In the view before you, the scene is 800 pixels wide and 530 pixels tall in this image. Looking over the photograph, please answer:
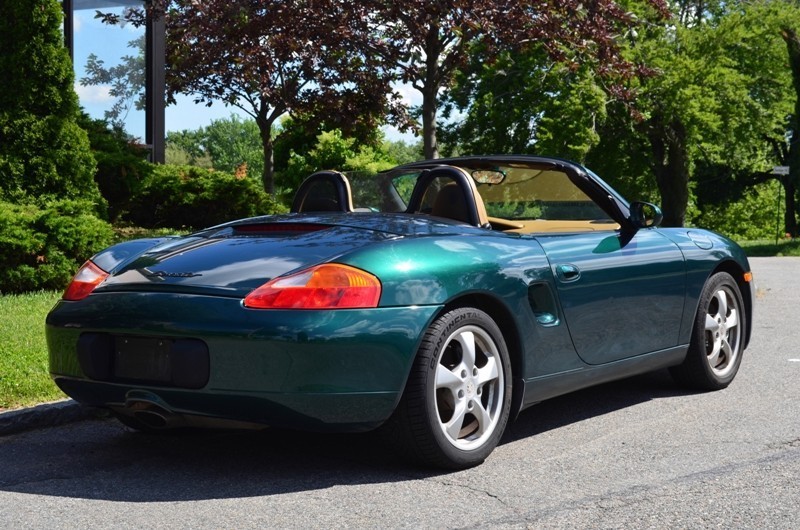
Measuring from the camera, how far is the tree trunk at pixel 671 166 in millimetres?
38500

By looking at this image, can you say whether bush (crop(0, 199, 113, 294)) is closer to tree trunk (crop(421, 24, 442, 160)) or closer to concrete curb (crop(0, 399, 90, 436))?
concrete curb (crop(0, 399, 90, 436))

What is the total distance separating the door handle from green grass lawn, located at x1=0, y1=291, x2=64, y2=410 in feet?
8.73

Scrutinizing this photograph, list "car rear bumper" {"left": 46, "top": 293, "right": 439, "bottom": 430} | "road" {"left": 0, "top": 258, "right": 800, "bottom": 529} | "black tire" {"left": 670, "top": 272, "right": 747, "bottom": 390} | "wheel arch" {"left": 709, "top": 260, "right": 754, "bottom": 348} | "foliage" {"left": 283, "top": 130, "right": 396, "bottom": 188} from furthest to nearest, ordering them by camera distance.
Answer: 1. "foliage" {"left": 283, "top": 130, "right": 396, "bottom": 188}
2. "wheel arch" {"left": 709, "top": 260, "right": 754, "bottom": 348}
3. "black tire" {"left": 670, "top": 272, "right": 747, "bottom": 390}
4. "car rear bumper" {"left": 46, "top": 293, "right": 439, "bottom": 430}
5. "road" {"left": 0, "top": 258, "right": 800, "bottom": 529}

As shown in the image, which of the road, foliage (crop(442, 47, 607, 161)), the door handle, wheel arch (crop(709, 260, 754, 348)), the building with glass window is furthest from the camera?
foliage (crop(442, 47, 607, 161))

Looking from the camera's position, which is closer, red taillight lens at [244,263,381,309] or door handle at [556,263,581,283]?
red taillight lens at [244,263,381,309]

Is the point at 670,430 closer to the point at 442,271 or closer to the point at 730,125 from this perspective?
the point at 442,271

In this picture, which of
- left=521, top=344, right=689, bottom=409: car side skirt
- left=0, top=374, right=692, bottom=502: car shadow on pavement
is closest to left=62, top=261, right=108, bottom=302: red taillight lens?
left=0, top=374, right=692, bottom=502: car shadow on pavement

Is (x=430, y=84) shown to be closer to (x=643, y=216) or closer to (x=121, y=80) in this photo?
(x=121, y=80)

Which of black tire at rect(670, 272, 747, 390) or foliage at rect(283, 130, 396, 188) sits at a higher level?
foliage at rect(283, 130, 396, 188)

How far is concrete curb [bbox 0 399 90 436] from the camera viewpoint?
16.9 ft

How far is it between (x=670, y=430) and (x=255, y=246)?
2.24 metres

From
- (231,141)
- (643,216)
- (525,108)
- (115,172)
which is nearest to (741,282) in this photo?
(643,216)

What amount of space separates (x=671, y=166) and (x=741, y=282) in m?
34.9

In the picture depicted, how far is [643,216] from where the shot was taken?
578 centimetres
